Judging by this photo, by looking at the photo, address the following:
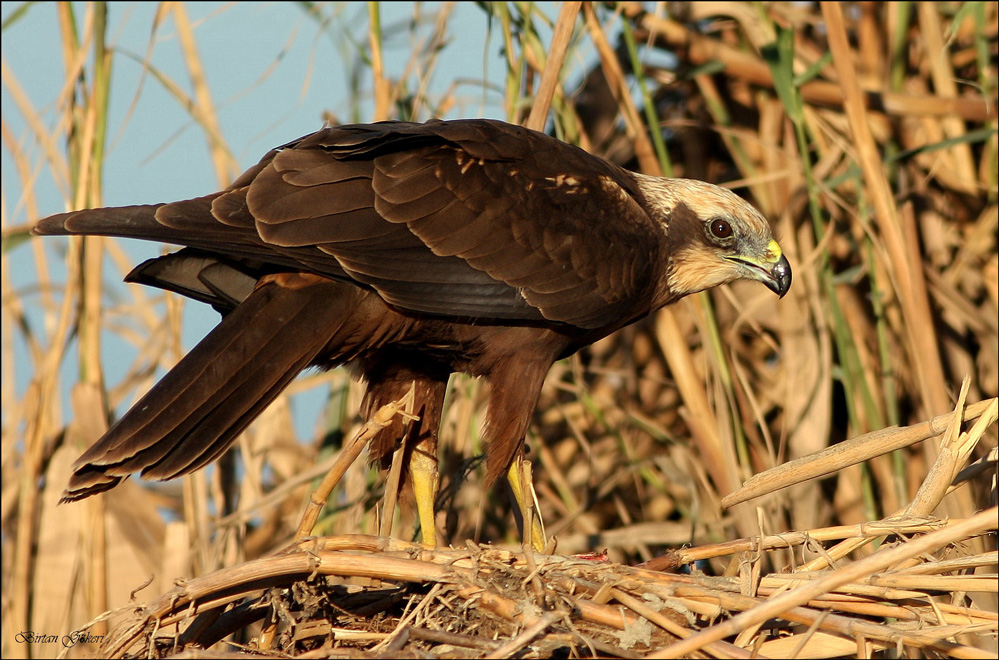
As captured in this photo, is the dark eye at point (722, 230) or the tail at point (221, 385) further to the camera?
the dark eye at point (722, 230)

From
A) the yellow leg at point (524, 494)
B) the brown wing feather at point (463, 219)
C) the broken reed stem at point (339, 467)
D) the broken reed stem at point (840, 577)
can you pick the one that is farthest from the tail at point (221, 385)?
the broken reed stem at point (840, 577)

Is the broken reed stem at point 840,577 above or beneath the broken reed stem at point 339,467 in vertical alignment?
beneath

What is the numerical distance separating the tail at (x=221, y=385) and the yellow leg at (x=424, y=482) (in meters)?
0.60

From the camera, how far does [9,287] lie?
14.1ft

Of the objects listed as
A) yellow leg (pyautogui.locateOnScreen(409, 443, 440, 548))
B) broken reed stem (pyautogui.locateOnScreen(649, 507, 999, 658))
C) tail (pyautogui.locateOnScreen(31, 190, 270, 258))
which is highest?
tail (pyautogui.locateOnScreen(31, 190, 270, 258))

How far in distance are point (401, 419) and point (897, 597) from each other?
1.69 metres

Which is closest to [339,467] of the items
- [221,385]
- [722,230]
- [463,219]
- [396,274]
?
[221,385]

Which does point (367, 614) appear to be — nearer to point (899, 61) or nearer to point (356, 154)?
point (356, 154)

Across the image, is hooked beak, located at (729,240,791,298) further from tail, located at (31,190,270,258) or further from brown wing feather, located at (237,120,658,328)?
tail, located at (31,190,270,258)

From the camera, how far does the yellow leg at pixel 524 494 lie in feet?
10.9

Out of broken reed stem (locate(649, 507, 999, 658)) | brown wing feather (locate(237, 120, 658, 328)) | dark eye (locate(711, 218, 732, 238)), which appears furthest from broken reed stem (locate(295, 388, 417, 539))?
dark eye (locate(711, 218, 732, 238))

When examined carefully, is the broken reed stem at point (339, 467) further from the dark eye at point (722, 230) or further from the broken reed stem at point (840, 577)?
the dark eye at point (722, 230)

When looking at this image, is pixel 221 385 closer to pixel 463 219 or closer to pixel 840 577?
pixel 463 219

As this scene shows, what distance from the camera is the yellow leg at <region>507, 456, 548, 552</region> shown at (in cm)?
331
